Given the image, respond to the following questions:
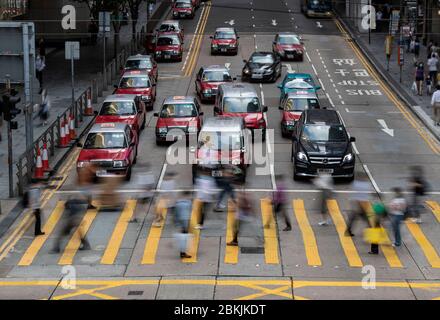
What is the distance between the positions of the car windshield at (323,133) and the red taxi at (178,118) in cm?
555

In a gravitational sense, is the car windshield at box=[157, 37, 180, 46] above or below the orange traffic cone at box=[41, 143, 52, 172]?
above

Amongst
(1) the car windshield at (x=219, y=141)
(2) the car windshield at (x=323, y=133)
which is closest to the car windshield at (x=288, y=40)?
(2) the car windshield at (x=323, y=133)

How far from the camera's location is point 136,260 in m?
16.8

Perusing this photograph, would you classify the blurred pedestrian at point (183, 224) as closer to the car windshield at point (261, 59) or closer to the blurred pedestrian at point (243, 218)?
the blurred pedestrian at point (243, 218)

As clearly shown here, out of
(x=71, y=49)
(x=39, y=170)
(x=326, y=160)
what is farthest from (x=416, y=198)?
(x=71, y=49)

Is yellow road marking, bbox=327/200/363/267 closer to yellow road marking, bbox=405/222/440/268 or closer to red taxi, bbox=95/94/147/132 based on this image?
yellow road marking, bbox=405/222/440/268

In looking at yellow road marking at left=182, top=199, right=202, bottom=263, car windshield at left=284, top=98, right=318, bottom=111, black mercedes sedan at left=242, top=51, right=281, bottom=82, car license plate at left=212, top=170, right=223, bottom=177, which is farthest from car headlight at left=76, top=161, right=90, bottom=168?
black mercedes sedan at left=242, top=51, right=281, bottom=82

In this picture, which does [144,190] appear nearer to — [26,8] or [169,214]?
[169,214]

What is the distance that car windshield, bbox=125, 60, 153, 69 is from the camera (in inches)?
1577

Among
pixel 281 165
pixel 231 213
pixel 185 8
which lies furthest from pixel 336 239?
pixel 185 8

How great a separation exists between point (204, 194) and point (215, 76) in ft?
56.5

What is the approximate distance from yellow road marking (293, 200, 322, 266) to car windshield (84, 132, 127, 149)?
5.78 meters

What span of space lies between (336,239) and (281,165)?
7756 millimetres

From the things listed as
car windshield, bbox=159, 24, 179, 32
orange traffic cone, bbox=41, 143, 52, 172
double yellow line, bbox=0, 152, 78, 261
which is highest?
car windshield, bbox=159, 24, 179, 32
